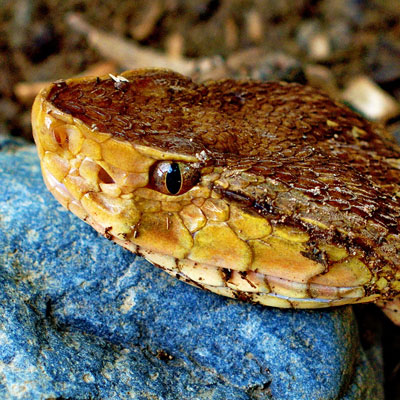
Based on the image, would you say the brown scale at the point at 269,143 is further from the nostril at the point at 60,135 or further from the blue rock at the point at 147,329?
the blue rock at the point at 147,329

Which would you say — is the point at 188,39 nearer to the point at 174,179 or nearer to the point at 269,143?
the point at 269,143

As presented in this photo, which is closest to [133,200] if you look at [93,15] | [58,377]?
[58,377]

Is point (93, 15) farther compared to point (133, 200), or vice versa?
point (93, 15)

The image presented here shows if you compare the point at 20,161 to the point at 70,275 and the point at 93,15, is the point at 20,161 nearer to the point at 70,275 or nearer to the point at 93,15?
the point at 70,275

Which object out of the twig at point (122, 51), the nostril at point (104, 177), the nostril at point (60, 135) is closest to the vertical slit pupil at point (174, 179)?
the nostril at point (104, 177)

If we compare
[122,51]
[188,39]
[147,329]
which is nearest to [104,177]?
[147,329]

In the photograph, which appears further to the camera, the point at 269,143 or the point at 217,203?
the point at 269,143
